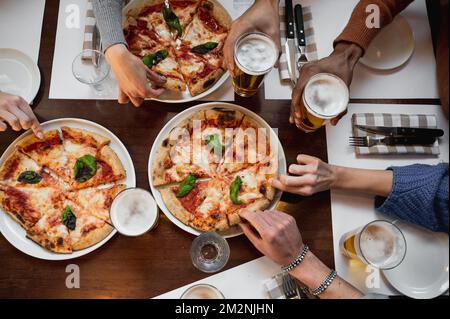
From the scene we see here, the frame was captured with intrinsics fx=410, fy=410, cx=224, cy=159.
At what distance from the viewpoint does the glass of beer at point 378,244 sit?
1.90 m

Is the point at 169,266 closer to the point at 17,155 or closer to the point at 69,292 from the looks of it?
the point at 69,292

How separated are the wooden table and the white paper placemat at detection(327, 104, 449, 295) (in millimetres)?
47

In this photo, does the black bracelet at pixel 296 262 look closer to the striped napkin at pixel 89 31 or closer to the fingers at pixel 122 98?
the fingers at pixel 122 98

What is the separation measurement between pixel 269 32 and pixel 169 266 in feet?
4.27

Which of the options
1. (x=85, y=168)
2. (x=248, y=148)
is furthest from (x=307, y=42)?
(x=85, y=168)

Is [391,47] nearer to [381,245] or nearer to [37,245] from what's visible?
[381,245]

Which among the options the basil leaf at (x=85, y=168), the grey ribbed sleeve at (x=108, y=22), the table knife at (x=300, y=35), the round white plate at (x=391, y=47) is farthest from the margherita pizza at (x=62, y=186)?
the round white plate at (x=391, y=47)

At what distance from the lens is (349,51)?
7.06 feet

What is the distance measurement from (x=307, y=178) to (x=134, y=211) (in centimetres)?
86

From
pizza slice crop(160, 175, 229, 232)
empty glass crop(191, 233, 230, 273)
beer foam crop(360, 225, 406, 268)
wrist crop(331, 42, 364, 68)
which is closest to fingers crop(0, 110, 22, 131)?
pizza slice crop(160, 175, 229, 232)

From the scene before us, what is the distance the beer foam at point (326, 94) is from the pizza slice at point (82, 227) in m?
1.16

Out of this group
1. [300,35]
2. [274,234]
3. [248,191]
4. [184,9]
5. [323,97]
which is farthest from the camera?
[184,9]

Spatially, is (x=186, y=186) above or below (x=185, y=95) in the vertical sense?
below

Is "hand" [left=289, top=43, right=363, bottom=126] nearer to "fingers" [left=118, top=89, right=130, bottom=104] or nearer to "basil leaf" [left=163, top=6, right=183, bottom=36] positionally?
"basil leaf" [left=163, top=6, right=183, bottom=36]
